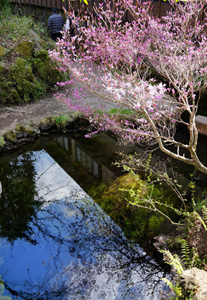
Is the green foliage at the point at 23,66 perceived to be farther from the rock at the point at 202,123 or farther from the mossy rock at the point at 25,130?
the rock at the point at 202,123

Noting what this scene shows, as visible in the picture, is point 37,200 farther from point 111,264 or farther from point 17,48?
point 17,48

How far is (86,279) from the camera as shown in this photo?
4.14m

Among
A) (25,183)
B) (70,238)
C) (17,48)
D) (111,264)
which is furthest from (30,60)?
(111,264)

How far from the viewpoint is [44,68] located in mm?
9492

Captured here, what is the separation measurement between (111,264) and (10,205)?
2.57 metres

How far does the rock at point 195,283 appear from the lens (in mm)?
2691

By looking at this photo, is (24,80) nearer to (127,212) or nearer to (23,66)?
(23,66)

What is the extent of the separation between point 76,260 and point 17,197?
2.21 metres

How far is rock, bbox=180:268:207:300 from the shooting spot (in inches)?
106

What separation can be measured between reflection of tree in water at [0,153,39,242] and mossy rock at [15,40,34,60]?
3.90m

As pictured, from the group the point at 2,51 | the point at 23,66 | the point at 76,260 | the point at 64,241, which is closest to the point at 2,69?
the point at 23,66

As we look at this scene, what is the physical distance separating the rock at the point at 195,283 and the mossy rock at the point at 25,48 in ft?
28.2

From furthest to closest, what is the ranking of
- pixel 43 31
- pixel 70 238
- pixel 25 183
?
1. pixel 43 31
2. pixel 25 183
3. pixel 70 238

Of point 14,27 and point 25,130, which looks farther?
point 14,27
